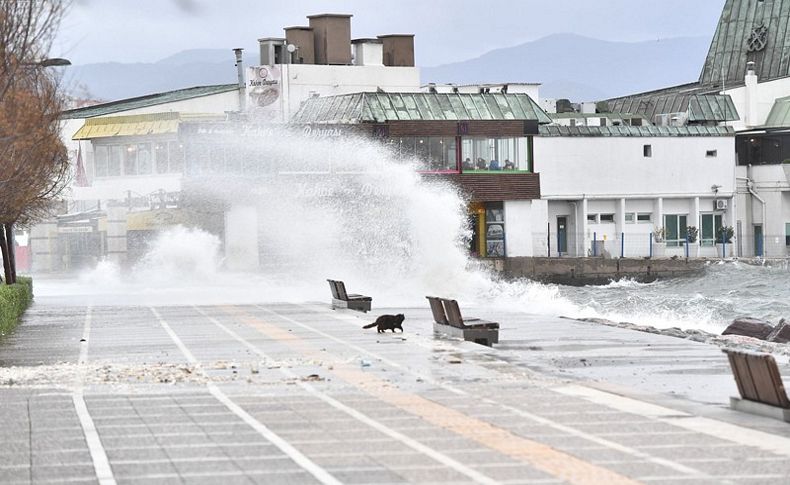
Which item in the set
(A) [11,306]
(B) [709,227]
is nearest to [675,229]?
Answer: (B) [709,227]

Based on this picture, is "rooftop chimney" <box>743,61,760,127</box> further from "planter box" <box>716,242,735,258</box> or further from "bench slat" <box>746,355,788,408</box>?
"bench slat" <box>746,355,788,408</box>

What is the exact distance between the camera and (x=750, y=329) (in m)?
42.1

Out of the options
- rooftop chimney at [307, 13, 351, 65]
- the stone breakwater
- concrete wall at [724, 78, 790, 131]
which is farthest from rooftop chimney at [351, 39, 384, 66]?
the stone breakwater

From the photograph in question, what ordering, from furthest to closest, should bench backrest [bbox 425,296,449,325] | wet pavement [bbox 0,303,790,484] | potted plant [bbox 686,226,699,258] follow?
potted plant [bbox 686,226,699,258] → bench backrest [bbox 425,296,449,325] → wet pavement [bbox 0,303,790,484]

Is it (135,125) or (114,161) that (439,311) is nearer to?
(135,125)

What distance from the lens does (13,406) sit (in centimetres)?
2106

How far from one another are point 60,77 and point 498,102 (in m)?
39.6

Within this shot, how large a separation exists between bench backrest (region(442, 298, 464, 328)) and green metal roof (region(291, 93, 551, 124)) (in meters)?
53.0

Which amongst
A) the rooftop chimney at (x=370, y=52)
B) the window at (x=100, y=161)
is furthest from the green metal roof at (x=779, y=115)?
the window at (x=100, y=161)

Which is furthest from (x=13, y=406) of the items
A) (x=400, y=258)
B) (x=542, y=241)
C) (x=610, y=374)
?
(x=542, y=241)

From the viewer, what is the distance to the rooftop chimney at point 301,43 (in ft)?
342

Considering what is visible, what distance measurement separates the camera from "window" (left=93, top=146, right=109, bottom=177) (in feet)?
333

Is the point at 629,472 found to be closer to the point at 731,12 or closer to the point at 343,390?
the point at 343,390

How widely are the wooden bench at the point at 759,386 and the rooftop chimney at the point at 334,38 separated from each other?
86.1 m
